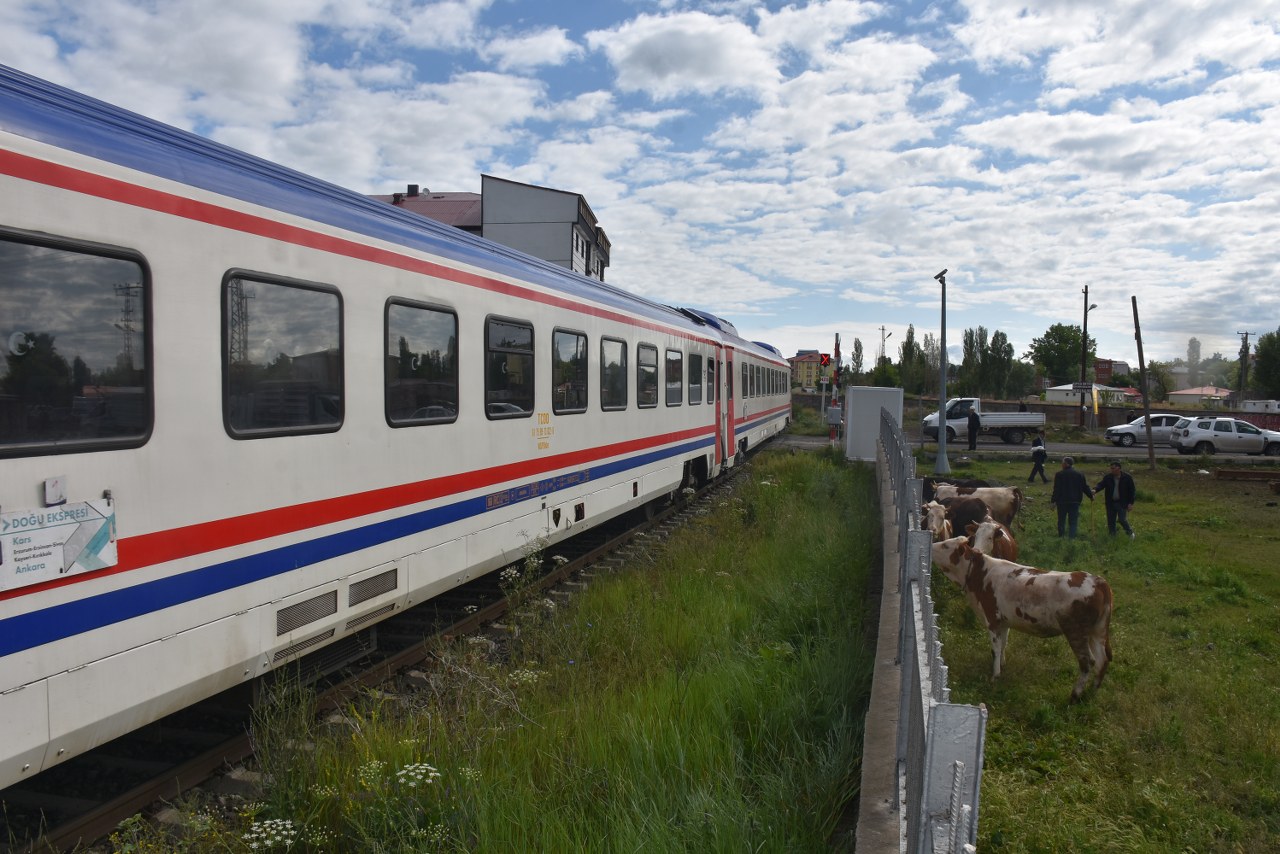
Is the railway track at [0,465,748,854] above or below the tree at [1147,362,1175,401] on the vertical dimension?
below

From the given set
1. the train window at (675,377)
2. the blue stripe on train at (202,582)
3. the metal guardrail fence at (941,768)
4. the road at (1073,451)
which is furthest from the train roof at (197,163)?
the road at (1073,451)

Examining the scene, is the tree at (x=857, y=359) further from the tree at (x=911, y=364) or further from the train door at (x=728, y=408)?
the train door at (x=728, y=408)

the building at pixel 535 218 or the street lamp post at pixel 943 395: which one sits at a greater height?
the building at pixel 535 218

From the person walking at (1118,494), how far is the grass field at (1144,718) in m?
1.43

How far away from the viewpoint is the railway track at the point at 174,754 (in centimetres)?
412

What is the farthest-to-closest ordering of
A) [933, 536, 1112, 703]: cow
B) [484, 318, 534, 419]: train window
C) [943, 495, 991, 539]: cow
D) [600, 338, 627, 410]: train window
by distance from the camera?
[943, 495, 991, 539]: cow < [600, 338, 627, 410]: train window < [484, 318, 534, 419]: train window < [933, 536, 1112, 703]: cow

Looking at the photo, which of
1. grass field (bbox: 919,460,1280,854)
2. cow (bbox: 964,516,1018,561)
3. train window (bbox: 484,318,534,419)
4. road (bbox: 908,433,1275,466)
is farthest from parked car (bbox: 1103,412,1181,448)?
train window (bbox: 484,318,534,419)

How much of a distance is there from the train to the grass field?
3881 millimetres

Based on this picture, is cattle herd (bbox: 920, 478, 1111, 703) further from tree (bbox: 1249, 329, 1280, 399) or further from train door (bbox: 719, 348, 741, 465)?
tree (bbox: 1249, 329, 1280, 399)

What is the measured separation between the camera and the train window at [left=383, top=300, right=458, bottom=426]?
5.97m

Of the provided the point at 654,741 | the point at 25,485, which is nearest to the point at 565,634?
the point at 654,741

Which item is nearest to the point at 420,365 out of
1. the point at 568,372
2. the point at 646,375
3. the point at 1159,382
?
the point at 568,372

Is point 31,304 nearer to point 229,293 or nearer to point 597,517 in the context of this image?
point 229,293

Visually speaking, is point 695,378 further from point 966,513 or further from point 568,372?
point 568,372
